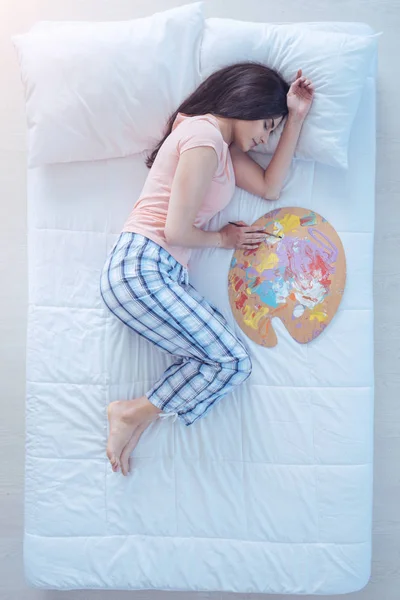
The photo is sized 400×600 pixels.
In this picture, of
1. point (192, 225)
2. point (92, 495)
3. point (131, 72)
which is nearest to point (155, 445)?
point (92, 495)

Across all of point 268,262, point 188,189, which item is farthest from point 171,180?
point 268,262

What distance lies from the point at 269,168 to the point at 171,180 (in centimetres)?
28

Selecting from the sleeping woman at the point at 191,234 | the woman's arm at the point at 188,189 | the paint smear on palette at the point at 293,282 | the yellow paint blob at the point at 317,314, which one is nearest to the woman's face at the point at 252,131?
the sleeping woman at the point at 191,234

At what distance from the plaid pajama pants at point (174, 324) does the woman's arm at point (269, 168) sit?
0.30m

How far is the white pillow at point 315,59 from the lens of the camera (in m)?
1.42

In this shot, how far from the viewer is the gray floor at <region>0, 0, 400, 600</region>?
1688 mm

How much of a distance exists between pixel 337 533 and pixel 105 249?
38.7 inches

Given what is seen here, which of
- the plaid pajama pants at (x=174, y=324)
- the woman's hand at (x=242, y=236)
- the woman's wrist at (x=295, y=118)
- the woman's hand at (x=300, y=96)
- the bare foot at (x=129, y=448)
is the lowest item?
the bare foot at (x=129, y=448)

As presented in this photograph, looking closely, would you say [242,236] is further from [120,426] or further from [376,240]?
[120,426]

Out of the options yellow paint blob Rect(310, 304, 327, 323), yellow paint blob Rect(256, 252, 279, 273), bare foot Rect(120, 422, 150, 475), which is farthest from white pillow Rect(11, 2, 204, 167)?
bare foot Rect(120, 422, 150, 475)

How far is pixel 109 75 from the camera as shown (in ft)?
4.64

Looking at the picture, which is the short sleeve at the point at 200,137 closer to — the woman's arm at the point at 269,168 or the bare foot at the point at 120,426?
the woman's arm at the point at 269,168

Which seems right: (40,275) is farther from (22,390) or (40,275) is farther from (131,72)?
(131,72)

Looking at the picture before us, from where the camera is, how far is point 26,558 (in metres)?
1.49
